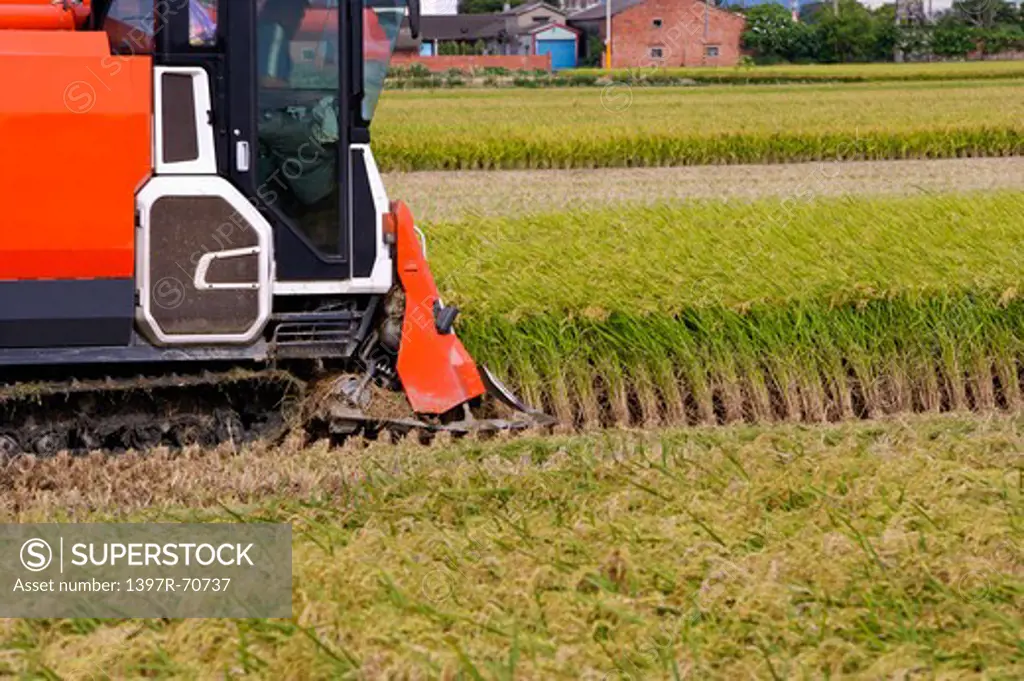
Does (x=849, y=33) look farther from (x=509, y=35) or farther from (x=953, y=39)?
(x=509, y=35)

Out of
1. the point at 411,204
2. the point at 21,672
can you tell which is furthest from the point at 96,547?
the point at 411,204

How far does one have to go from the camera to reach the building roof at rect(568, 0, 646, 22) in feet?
221

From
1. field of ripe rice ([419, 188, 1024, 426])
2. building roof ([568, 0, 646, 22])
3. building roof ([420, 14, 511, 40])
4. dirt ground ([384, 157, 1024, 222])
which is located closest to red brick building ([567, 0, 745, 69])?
building roof ([568, 0, 646, 22])

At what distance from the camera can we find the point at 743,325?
9.29m

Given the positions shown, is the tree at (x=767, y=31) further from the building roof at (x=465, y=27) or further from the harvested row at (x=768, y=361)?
the harvested row at (x=768, y=361)

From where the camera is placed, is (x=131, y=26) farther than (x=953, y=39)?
No

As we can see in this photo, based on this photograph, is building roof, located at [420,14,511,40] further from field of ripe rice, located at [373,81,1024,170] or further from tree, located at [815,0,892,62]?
field of ripe rice, located at [373,81,1024,170]

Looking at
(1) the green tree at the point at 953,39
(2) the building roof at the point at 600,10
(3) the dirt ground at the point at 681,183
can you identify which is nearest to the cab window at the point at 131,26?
(3) the dirt ground at the point at 681,183

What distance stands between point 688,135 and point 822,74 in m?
27.8

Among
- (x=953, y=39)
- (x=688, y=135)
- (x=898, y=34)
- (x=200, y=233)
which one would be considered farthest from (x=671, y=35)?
(x=200, y=233)

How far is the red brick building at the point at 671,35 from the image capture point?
207 feet

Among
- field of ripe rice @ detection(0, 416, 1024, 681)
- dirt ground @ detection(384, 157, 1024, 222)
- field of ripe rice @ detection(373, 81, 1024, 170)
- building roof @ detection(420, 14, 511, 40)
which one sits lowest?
field of ripe rice @ detection(0, 416, 1024, 681)

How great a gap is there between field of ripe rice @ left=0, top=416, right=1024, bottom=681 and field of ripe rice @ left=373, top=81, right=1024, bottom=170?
18.2 m

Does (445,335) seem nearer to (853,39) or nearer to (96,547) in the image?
(96,547)
